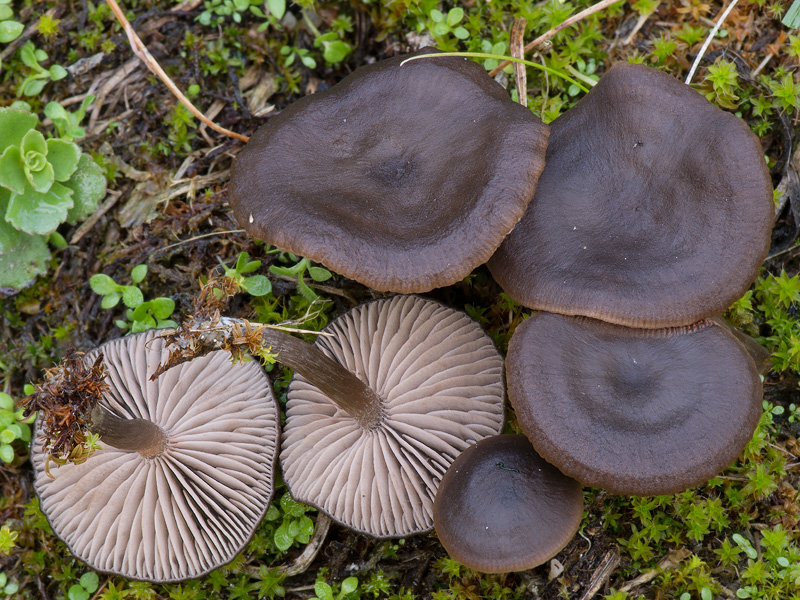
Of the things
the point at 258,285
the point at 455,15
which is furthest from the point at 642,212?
the point at 258,285

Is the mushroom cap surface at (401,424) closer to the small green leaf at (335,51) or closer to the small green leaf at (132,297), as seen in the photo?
the small green leaf at (132,297)

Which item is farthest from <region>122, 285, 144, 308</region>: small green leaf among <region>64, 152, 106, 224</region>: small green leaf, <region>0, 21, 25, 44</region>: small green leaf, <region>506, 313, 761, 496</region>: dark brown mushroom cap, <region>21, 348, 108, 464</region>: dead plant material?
<region>506, 313, 761, 496</region>: dark brown mushroom cap

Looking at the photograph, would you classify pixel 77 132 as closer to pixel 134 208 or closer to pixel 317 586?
pixel 134 208

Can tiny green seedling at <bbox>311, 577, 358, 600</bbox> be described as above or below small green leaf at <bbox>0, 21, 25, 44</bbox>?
below

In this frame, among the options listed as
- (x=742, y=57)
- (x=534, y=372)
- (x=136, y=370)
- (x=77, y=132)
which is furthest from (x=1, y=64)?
(x=742, y=57)

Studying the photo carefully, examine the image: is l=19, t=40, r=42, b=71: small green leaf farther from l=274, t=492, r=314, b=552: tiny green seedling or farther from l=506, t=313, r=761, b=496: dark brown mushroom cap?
l=506, t=313, r=761, b=496: dark brown mushroom cap
